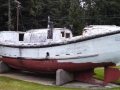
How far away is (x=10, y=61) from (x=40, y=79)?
2582 mm

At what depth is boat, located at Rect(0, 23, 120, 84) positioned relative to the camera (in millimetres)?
10805

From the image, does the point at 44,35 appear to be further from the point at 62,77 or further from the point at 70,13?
the point at 70,13

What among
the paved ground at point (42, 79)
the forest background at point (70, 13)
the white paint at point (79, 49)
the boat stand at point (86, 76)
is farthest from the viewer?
the forest background at point (70, 13)

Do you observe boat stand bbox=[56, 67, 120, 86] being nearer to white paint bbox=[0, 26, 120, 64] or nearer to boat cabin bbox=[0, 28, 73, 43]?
white paint bbox=[0, 26, 120, 64]

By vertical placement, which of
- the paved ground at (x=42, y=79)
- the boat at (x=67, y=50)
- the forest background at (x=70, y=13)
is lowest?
the paved ground at (x=42, y=79)

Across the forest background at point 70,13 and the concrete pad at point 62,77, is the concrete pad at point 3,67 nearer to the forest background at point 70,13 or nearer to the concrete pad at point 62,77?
the concrete pad at point 62,77

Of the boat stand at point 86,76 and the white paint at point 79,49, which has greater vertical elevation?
the white paint at point 79,49

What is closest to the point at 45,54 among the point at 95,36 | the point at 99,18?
A: the point at 95,36

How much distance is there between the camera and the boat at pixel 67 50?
1080cm

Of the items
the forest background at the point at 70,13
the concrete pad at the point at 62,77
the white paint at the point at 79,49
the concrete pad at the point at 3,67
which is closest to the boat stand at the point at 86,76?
the concrete pad at the point at 62,77

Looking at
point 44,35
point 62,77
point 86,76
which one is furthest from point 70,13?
point 62,77

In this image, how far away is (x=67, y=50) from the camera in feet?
37.6

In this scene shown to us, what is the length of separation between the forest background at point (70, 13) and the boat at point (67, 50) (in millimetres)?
19230

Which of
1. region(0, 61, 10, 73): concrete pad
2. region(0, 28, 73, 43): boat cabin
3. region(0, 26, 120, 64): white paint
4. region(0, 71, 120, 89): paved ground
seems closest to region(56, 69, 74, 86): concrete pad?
region(0, 71, 120, 89): paved ground
